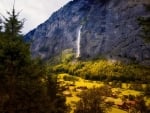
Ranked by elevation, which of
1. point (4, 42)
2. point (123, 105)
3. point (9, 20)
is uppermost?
point (9, 20)

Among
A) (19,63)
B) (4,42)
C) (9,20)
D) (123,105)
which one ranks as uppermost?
(9,20)

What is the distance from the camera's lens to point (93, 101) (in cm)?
6625

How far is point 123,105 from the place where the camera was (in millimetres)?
121312

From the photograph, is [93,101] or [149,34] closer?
[149,34]

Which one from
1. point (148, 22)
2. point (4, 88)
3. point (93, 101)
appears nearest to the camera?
point (148, 22)

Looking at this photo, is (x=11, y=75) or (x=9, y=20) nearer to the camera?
(x=11, y=75)

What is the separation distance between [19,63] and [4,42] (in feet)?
6.24

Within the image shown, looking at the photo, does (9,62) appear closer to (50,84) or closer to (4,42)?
(4,42)

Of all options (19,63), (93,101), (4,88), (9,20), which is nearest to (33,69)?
(19,63)

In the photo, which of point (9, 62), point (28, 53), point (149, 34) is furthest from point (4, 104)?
point (149, 34)

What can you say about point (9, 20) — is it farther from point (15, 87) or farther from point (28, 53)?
point (15, 87)

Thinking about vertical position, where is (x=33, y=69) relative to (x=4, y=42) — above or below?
below

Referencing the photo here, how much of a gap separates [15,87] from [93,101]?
4412 centimetres

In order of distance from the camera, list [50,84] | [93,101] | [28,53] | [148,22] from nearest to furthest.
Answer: [148,22] → [28,53] → [50,84] → [93,101]
